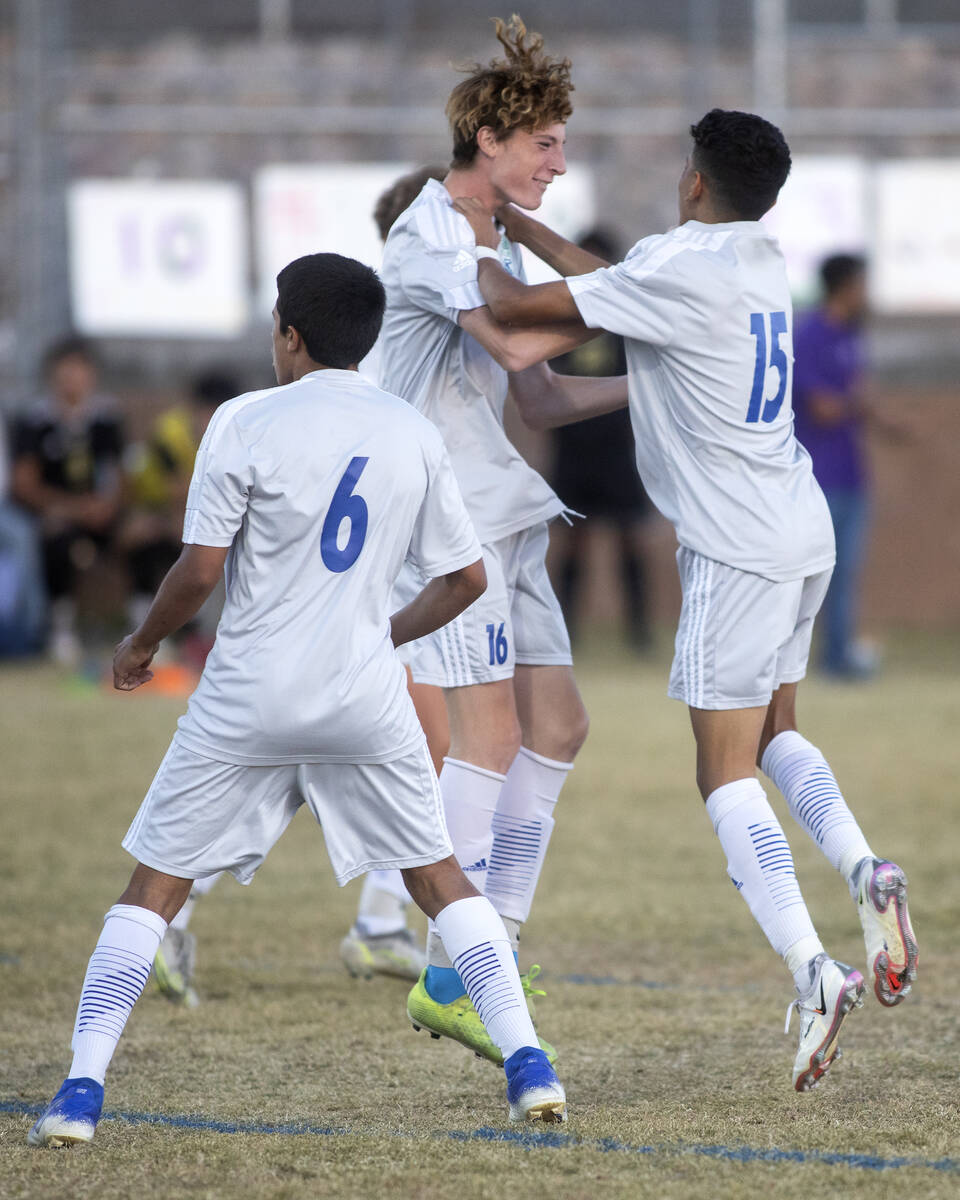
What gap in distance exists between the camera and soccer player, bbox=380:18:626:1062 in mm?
3916

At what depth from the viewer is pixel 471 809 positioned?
157 inches

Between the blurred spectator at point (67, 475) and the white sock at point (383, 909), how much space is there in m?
6.92

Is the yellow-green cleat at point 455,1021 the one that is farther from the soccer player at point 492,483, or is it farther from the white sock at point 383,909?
the white sock at point 383,909

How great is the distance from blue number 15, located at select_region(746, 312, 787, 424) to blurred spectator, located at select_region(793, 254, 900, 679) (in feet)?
21.3

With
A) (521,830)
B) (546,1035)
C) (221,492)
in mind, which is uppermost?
(221,492)

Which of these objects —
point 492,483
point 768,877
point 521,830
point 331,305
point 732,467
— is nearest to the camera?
point 331,305

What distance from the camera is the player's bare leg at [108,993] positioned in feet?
10.2

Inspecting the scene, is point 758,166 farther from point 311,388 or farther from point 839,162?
point 839,162

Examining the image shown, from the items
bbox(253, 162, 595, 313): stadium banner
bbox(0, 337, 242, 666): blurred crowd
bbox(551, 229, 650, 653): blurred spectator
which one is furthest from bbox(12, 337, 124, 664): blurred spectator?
bbox(551, 229, 650, 653): blurred spectator

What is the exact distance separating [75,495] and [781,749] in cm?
829

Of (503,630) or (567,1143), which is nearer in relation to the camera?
(567,1143)

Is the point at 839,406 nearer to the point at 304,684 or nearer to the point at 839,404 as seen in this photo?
the point at 839,404

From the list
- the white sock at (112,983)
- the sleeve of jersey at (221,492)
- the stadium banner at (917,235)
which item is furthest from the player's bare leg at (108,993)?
the stadium banner at (917,235)

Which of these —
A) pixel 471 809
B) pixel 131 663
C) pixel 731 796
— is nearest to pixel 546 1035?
pixel 471 809
